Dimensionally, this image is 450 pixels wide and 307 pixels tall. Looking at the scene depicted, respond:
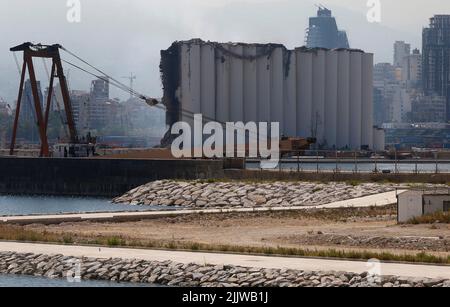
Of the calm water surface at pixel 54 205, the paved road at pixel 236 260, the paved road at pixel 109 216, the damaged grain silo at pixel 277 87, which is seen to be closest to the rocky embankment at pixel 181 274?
the paved road at pixel 236 260

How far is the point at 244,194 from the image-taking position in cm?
7312

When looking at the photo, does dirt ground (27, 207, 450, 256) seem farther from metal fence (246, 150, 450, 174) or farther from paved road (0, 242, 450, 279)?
metal fence (246, 150, 450, 174)

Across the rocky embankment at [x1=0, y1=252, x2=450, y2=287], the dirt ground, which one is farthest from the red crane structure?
the rocky embankment at [x1=0, y1=252, x2=450, y2=287]

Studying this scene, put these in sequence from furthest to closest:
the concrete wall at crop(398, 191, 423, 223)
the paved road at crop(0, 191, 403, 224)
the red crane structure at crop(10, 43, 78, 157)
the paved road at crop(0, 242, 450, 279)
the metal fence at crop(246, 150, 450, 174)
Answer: the metal fence at crop(246, 150, 450, 174) < the red crane structure at crop(10, 43, 78, 157) < the paved road at crop(0, 191, 403, 224) < the concrete wall at crop(398, 191, 423, 223) < the paved road at crop(0, 242, 450, 279)

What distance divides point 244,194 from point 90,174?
2385 cm

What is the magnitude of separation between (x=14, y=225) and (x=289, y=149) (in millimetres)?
71124

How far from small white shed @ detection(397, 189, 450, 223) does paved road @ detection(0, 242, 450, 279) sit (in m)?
13.1

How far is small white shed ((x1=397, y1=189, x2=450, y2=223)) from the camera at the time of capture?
47.2 m

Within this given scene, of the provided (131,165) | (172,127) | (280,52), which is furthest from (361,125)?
(131,165)

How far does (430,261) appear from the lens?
32.6 m

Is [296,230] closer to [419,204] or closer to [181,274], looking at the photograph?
[419,204]

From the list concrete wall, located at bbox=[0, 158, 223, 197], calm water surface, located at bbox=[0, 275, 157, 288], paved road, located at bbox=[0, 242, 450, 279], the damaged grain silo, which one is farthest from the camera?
the damaged grain silo

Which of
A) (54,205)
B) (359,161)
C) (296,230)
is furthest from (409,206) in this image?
(359,161)

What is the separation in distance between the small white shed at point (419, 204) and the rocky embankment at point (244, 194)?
16276 mm
